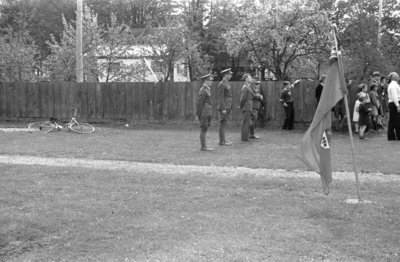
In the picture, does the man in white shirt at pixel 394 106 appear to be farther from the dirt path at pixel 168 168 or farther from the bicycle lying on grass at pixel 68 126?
the bicycle lying on grass at pixel 68 126

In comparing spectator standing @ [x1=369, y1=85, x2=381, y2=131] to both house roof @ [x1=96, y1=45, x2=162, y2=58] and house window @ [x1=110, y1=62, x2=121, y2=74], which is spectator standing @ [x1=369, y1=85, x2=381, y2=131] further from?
house roof @ [x1=96, y1=45, x2=162, y2=58]

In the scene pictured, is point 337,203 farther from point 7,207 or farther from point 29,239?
point 7,207

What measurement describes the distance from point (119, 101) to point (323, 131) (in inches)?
595

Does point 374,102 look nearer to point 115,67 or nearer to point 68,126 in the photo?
point 68,126

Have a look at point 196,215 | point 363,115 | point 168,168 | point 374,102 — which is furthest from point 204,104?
point 196,215

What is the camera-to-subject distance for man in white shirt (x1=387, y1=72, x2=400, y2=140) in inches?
536

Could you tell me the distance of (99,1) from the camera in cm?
5959

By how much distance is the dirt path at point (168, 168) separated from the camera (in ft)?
31.0

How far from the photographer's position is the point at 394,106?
13688 millimetres

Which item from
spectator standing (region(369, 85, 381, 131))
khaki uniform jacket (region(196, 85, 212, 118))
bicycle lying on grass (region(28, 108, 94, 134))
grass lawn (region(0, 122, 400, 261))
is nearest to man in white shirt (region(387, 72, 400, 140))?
spectator standing (region(369, 85, 381, 131))

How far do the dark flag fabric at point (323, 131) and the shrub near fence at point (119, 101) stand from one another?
455 inches

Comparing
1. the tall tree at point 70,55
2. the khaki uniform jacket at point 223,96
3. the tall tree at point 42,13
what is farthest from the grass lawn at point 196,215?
the tall tree at point 42,13

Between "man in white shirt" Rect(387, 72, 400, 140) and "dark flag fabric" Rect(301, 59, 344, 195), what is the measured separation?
6.86 meters

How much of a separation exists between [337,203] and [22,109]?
60.7ft
